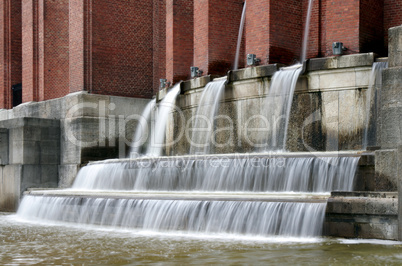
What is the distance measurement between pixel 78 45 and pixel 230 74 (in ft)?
22.1

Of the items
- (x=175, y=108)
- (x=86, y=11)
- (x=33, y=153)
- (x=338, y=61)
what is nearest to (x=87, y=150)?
(x=33, y=153)

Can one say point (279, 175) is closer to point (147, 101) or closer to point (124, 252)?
point (124, 252)

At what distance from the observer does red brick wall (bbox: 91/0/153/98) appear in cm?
1988

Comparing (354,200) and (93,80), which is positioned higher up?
(93,80)

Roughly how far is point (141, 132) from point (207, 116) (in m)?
4.33

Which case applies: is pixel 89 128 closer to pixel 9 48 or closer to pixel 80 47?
pixel 80 47

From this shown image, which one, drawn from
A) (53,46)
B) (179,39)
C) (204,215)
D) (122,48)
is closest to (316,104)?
(204,215)

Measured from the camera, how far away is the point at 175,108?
17.8 meters

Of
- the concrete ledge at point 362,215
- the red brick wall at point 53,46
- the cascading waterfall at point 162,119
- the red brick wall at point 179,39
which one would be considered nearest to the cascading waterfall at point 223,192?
the concrete ledge at point 362,215

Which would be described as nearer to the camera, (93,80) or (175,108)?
(175,108)

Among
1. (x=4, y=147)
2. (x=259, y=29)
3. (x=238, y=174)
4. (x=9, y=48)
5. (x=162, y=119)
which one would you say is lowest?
(x=238, y=174)

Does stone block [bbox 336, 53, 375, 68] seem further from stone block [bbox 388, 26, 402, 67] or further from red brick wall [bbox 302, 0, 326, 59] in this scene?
stone block [bbox 388, 26, 402, 67]

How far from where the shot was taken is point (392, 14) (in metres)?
15.5

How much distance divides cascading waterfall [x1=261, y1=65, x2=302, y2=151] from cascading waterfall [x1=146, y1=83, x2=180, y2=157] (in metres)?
4.14
